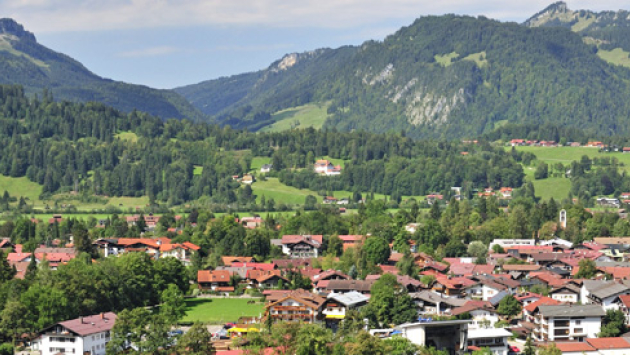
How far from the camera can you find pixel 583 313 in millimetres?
67812

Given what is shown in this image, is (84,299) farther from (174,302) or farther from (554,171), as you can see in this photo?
(554,171)

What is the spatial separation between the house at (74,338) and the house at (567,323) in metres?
27.4

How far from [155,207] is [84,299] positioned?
8535 cm

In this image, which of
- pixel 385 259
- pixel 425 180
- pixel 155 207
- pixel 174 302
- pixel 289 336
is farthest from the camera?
pixel 425 180

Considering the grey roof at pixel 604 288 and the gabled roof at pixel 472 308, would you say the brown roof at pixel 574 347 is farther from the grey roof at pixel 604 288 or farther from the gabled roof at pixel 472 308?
the grey roof at pixel 604 288

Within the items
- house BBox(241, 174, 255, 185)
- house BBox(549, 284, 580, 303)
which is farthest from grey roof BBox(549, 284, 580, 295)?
house BBox(241, 174, 255, 185)

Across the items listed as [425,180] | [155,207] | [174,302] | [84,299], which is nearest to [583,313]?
[174,302]

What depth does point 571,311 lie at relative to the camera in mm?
68125

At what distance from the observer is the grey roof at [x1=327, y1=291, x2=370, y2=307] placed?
244 ft

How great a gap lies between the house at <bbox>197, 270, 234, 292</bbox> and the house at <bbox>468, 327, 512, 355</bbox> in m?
31.0

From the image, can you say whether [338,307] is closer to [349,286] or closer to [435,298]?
[349,286]

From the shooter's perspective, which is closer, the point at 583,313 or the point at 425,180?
the point at 583,313

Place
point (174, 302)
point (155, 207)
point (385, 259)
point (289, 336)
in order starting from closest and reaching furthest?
point (289, 336), point (174, 302), point (385, 259), point (155, 207)

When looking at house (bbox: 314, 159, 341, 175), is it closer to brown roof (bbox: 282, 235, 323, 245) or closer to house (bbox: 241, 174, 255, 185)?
house (bbox: 241, 174, 255, 185)
